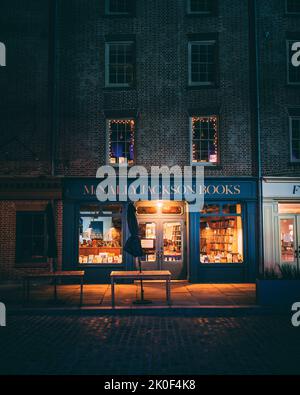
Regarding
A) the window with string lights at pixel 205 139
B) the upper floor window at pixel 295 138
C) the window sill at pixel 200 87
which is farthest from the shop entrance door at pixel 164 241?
the upper floor window at pixel 295 138

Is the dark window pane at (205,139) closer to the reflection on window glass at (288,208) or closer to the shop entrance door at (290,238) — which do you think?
the reflection on window glass at (288,208)

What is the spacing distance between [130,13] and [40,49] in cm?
393

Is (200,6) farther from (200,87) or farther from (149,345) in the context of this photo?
(149,345)

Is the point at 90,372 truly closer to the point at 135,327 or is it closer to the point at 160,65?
the point at 135,327

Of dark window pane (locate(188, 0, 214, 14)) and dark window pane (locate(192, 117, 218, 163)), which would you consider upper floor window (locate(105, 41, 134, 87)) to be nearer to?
dark window pane (locate(188, 0, 214, 14))

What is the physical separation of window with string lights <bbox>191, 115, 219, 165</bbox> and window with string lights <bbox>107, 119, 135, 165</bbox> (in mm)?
2454

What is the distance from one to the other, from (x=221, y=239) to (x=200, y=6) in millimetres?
9573

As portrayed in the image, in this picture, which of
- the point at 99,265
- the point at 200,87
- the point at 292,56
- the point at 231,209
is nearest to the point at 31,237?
the point at 99,265

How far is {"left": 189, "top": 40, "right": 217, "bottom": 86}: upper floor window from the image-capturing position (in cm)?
1652

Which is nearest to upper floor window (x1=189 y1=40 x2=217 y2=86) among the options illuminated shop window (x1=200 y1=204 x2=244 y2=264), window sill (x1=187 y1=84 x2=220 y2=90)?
window sill (x1=187 y1=84 x2=220 y2=90)

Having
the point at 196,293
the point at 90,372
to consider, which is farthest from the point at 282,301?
the point at 90,372

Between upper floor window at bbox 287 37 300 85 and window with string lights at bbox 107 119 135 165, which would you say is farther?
upper floor window at bbox 287 37 300 85


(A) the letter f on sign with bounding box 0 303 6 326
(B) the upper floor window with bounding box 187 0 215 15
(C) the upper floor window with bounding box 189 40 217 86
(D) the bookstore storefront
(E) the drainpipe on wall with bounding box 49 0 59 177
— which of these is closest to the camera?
(A) the letter f on sign with bounding box 0 303 6 326

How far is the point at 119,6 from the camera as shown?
16.8 metres
